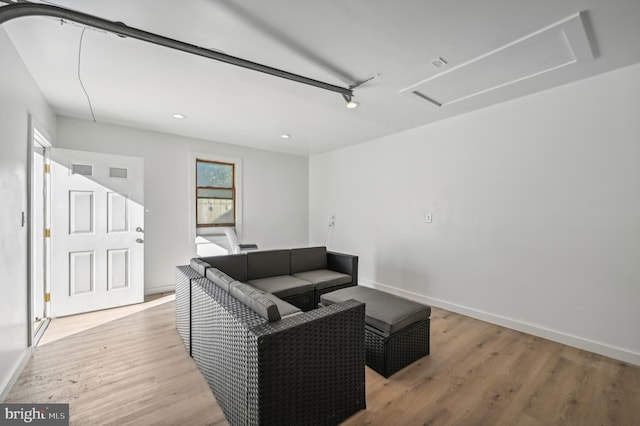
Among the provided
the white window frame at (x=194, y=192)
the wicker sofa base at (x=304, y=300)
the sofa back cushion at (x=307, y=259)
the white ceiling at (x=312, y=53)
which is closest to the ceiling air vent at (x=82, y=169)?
the white ceiling at (x=312, y=53)

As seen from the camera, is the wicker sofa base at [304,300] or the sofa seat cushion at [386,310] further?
the wicker sofa base at [304,300]

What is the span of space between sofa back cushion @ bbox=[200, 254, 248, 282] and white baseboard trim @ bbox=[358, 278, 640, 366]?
93.3 inches

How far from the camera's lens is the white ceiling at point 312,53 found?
167 centimetres

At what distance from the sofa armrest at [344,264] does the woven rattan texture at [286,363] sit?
1.78m

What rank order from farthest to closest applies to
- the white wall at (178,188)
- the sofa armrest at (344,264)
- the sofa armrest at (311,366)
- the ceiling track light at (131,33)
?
1. the white wall at (178,188)
2. the sofa armrest at (344,264)
3. the sofa armrest at (311,366)
4. the ceiling track light at (131,33)

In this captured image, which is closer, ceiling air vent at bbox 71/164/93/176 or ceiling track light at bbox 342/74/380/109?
ceiling track light at bbox 342/74/380/109

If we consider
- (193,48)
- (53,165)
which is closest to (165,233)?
(53,165)

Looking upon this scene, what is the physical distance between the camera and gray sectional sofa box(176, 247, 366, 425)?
1346 mm

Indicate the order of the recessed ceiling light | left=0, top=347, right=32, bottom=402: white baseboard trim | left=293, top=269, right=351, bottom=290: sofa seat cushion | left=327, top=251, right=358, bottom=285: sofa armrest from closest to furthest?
left=0, top=347, right=32, bottom=402: white baseboard trim → the recessed ceiling light → left=293, top=269, right=351, bottom=290: sofa seat cushion → left=327, top=251, right=358, bottom=285: sofa armrest

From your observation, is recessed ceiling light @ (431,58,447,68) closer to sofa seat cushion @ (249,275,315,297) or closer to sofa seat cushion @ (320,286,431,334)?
sofa seat cushion @ (320,286,431,334)

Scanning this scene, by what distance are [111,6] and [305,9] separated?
3.75 ft

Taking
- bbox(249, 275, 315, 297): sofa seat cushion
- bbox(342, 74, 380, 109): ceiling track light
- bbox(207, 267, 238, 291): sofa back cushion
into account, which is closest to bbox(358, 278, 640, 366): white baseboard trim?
bbox(249, 275, 315, 297): sofa seat cushion

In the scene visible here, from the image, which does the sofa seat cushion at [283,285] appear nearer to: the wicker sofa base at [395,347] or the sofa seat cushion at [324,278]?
the sofa seat cushion at [324,278]

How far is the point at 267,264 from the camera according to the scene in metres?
3.37
